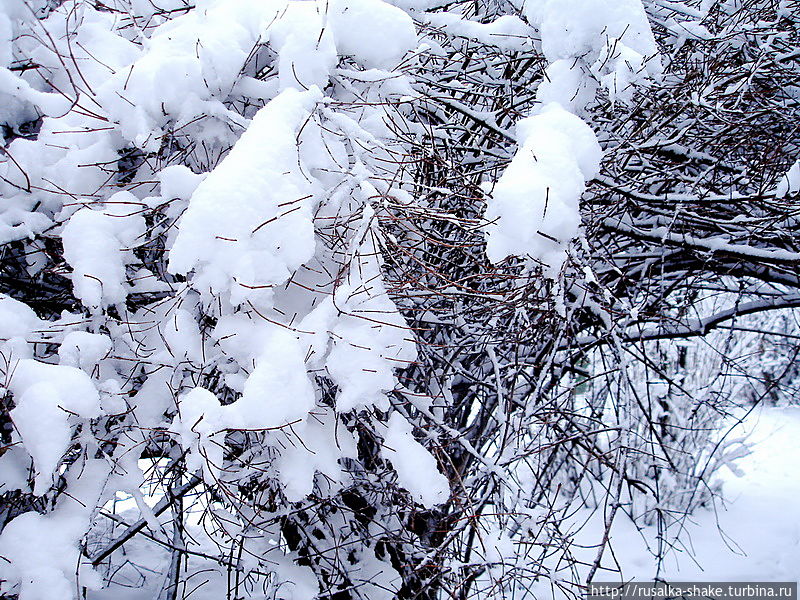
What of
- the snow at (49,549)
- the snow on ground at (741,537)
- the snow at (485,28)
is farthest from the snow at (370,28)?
the snow on ground at (741,537)

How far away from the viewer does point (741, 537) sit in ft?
22.1

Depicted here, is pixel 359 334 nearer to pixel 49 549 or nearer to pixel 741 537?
pixel 49 549

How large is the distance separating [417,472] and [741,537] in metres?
6.60

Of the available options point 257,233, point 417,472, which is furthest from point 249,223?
point 417,472

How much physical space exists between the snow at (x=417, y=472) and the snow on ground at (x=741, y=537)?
308 centimetres

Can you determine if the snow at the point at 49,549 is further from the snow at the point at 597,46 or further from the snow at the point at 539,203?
the snow at the point at 597,46

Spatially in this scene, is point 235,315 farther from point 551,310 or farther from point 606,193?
point 606,193

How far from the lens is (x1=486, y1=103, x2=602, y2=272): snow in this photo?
1553mm

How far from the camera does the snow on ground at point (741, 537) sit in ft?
19.0

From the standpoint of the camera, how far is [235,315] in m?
1.66

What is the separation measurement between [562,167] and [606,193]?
47.5 inches

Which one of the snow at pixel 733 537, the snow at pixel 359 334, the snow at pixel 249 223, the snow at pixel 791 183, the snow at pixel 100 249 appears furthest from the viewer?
the snow at pixel 733 537

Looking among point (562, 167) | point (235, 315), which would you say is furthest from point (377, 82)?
point (235, 315)

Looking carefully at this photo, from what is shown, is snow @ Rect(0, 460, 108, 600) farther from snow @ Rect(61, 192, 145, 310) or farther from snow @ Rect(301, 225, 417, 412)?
snow @ Rect(301, 225, 417, 412)
